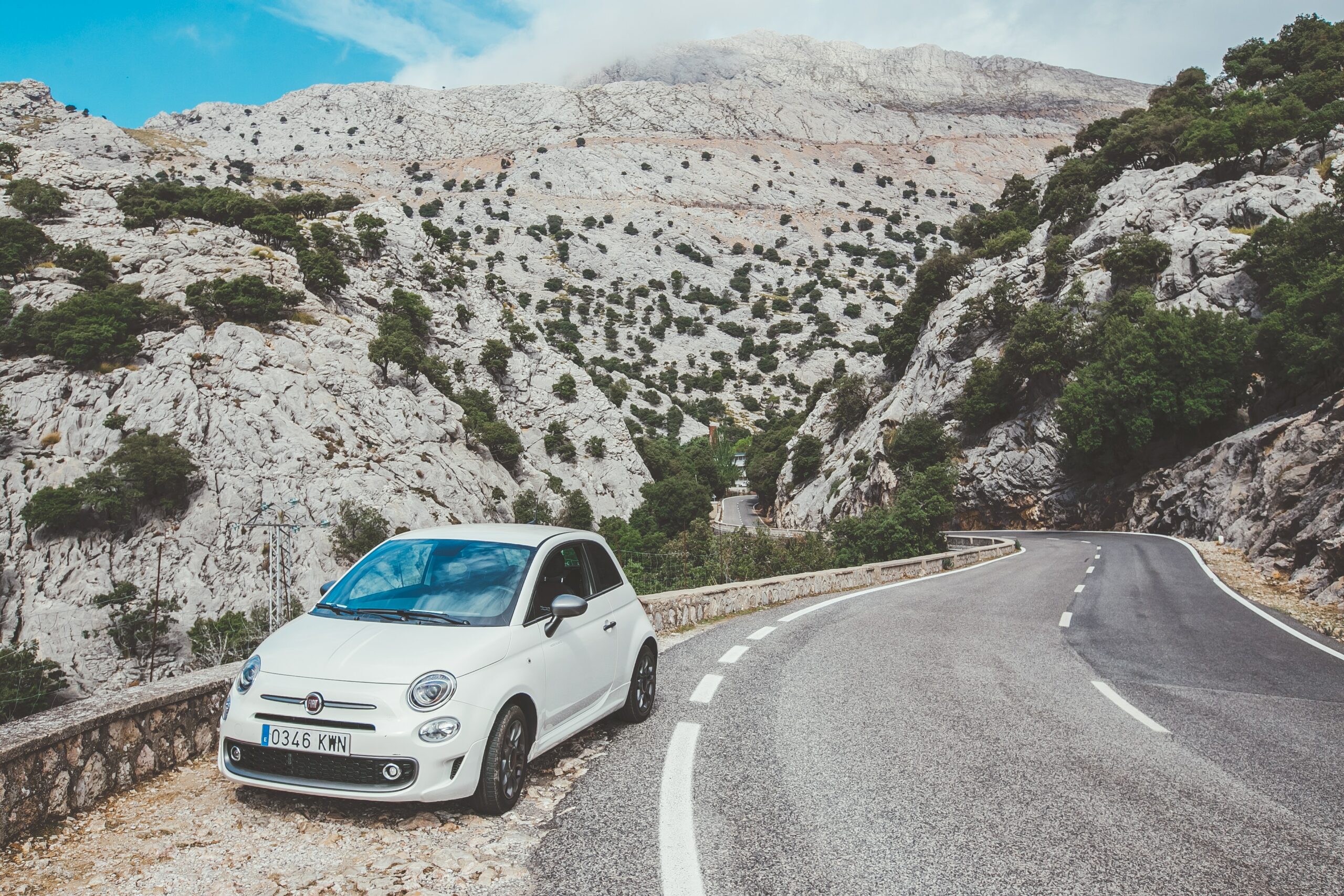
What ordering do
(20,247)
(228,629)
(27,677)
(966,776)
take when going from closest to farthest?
(966,776)
(27,677)
(228,629)
(20,247)

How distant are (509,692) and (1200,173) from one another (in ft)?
226

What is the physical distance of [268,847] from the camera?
364 cm

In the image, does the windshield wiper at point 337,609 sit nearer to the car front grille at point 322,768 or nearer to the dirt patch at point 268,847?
the car front grille at point 322,768

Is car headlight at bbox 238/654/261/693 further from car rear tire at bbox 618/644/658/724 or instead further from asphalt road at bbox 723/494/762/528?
asphalt road at bbox 723/494/762/528

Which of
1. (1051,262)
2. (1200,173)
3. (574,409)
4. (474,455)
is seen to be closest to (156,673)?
(474,455)


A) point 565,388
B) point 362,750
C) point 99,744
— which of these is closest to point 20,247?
point 565,388

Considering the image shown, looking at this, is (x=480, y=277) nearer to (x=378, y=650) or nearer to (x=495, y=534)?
(x=495, y=534)

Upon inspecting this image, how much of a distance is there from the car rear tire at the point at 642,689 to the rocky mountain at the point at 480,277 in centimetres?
4007

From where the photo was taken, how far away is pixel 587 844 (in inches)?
145

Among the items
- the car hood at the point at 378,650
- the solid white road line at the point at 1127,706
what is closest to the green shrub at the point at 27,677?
the car hood at the point at 378,650

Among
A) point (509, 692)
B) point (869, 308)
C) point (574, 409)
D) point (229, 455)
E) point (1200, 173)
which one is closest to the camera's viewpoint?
point (509, 692)

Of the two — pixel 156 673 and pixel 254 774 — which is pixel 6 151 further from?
pixel 254 774

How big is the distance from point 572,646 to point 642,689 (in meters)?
1.43

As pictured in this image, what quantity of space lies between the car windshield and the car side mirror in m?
0.29
